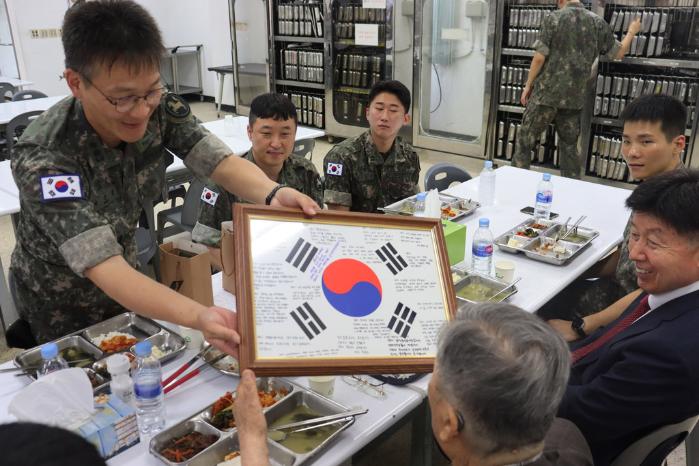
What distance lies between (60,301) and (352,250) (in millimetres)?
1020

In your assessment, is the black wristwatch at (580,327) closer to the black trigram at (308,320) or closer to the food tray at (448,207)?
the food tray at (448,207)

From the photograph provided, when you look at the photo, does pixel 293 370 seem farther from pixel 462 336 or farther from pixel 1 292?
pixel 1 292

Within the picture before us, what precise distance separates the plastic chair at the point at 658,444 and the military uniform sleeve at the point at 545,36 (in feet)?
14.9

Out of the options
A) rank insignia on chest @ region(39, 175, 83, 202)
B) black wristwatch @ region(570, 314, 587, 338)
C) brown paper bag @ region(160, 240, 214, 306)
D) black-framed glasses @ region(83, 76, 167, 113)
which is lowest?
black wristwatch @ region(570, 314, 587, 338)

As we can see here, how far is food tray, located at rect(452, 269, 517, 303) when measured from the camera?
222 centimetres

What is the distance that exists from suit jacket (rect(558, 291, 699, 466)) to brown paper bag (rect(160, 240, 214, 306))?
46.2 inches

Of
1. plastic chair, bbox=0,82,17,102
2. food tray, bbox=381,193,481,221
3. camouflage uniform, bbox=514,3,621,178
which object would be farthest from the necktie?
plastic chair, bbox=0,82,17,102

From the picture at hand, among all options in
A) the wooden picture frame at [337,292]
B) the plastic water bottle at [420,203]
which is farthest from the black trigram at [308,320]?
the plastic water bottle at [420,203]

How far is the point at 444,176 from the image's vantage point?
3.78 m

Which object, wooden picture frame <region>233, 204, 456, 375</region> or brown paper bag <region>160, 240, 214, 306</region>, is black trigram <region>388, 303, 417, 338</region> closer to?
wooden picture frame <region>233, 204, 456, 375</region>

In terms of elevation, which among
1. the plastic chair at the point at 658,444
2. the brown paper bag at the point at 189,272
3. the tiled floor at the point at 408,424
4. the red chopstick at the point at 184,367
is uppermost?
the brown paper bag at the point at 189,272

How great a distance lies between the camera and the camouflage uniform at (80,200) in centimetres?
155

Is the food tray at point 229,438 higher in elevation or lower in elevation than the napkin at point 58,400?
lower

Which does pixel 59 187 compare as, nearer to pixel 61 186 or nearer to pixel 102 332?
pixel 61 186
